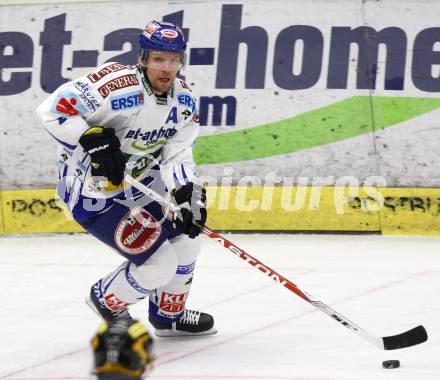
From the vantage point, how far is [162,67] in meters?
3.80

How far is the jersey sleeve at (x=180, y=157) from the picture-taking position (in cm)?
399

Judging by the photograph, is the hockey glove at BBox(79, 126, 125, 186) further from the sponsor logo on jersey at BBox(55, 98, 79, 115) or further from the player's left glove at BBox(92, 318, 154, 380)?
the player's left glove at BBox(92, 318, 154, 380)

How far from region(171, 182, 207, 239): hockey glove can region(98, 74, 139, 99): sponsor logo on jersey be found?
44 centimetres

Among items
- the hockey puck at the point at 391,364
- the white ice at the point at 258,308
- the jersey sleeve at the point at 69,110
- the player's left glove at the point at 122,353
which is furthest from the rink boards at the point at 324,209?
the player's left glove at the point at 122,353

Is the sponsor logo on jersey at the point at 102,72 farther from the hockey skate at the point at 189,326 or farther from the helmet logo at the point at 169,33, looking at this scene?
the hockey skate at the point at 189,326

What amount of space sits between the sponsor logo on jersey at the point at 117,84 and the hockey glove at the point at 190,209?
44 cm

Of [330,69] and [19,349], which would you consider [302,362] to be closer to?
[19,349]

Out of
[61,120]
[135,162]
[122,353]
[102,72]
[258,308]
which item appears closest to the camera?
[122,353]

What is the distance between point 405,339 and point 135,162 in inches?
48.4

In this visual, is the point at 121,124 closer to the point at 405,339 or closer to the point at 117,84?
the point at 117,84

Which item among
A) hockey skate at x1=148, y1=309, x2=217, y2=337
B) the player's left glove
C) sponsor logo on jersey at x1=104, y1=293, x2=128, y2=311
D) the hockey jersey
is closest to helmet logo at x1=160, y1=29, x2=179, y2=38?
the hockey jersey

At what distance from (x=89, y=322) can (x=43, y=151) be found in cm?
278

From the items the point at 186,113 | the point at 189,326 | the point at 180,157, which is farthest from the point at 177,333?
the point at 186,113

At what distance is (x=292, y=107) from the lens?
683cm
